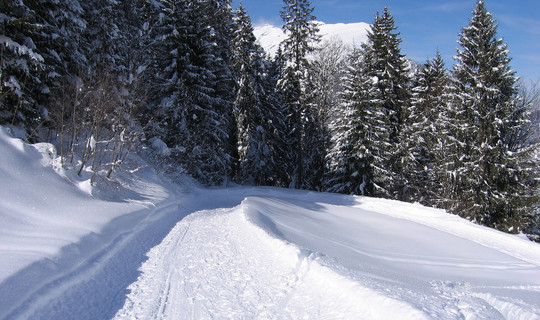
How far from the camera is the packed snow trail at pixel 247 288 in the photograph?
3.52 m

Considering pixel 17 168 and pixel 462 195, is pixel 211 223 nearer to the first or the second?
pixel 17 168

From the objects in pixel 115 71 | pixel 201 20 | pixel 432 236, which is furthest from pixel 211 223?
pixel 201 20

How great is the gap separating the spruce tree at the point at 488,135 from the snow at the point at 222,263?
785cm

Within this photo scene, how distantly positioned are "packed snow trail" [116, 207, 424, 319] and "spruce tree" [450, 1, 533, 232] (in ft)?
→ 50.7

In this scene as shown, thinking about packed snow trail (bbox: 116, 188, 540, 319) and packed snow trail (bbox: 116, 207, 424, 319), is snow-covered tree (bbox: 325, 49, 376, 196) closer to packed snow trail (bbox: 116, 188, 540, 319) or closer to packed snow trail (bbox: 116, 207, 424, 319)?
packed snow trail (bbox: 116, 188, 540, 319)

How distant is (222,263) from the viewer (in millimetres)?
5266

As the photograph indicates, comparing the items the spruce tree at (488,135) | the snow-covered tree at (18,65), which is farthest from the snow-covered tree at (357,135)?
the snow-covered tree at (18,65)

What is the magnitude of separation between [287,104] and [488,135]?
1420 cm

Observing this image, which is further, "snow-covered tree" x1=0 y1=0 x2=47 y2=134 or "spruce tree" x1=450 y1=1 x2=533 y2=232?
"spruce tree" x1=450 y1=1 x2=533 y2=232

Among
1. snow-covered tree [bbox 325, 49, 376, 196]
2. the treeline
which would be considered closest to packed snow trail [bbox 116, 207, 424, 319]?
the treeline

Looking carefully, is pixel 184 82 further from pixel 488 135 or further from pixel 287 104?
pixel 488 135

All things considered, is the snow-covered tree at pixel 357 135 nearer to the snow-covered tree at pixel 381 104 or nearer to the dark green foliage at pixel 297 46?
the snow-covered tree at pixel 381 104

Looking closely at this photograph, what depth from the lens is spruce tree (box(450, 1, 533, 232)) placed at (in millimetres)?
16000

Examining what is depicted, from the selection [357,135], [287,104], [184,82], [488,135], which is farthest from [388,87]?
[184,82]
